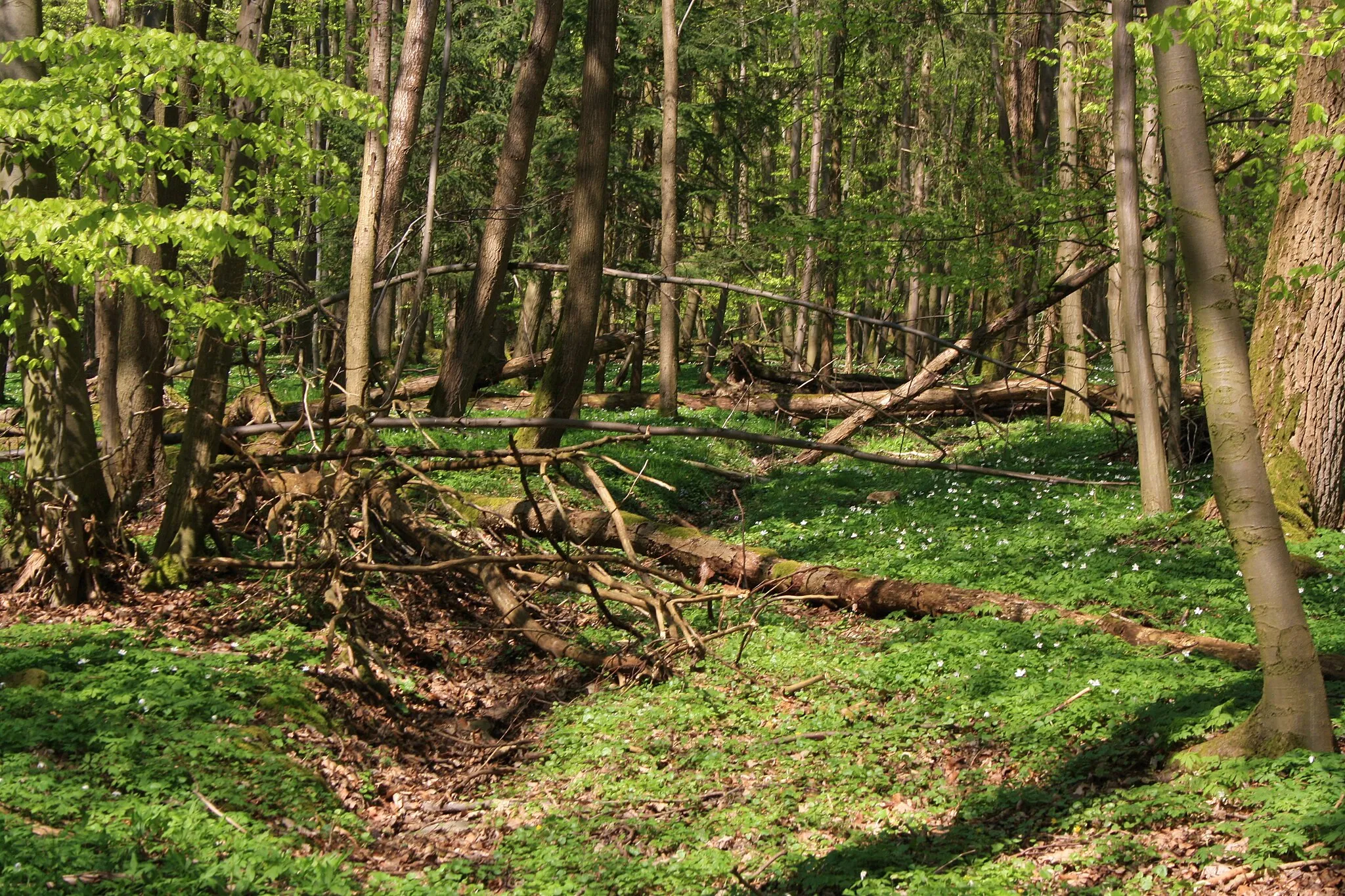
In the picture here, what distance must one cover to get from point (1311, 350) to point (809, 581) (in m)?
5.43

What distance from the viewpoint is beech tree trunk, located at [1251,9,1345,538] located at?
9461 mm

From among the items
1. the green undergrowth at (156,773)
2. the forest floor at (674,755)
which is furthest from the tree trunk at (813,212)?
the green undergrowth at (156,773)

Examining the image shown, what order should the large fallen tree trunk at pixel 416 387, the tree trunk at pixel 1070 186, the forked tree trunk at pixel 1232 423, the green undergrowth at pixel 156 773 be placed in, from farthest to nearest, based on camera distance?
the tree trunk at pixel 1070 186 → the large fallen tree trunk at pixel 416 387 → the forked tree trunk at pixel 1232 423 → the green undergrowth at pixel 156 773

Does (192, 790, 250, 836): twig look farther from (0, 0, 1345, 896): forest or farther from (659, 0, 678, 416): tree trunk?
(659, 0, 678, 416): tree trunk

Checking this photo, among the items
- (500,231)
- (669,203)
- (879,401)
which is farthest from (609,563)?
(879,401)

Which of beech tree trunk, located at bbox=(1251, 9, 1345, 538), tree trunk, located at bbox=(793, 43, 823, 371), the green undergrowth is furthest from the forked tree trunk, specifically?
tree trunk, located at bbox=(793, 43, 823, 371)

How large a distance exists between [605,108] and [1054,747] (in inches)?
399

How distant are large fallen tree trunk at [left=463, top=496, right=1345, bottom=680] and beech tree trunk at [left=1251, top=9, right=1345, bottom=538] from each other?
3.15m

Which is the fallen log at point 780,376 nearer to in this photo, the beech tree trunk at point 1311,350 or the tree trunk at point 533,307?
the tree trunk at point 533,307

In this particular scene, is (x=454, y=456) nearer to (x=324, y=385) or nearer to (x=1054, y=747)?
(x=324, y=385)

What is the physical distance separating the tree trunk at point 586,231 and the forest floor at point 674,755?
4421 mm

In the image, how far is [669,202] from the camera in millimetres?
17328

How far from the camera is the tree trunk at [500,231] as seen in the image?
13.2 m

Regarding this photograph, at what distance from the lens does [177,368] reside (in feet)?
33.0
